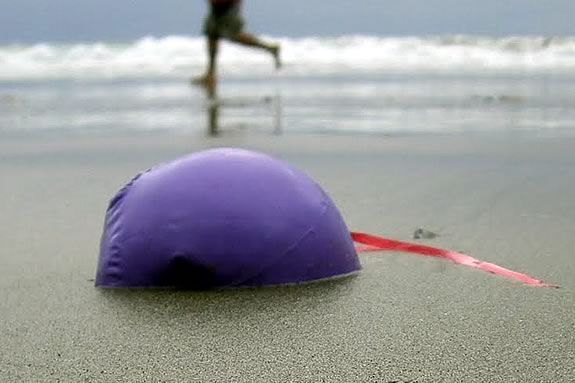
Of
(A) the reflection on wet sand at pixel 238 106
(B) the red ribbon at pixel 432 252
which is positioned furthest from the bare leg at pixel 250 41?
(B) the red ribbon at pixel 432 252

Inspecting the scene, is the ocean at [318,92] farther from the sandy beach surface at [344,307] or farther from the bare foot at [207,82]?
the sandy beach surface at [344,307]

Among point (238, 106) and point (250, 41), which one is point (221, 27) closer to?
point (250, 41)

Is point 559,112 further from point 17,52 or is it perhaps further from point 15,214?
point 17,52

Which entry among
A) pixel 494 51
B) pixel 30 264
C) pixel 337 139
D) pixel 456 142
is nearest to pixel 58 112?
pixel 337 139

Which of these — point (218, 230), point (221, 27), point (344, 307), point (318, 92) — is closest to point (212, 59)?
point (221, 27)

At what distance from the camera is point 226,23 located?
34.6ft

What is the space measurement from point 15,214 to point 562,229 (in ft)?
6.65

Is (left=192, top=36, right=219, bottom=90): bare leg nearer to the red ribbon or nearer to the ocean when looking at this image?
the ocean

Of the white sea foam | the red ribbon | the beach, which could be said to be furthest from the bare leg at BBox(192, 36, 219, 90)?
the red ribbon

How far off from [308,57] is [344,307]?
20.4 metres

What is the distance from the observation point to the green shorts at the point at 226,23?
1054cm

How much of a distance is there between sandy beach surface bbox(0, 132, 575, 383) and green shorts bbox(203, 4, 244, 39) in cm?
663

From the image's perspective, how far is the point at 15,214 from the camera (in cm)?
357

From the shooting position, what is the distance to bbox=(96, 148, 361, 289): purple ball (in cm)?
233
